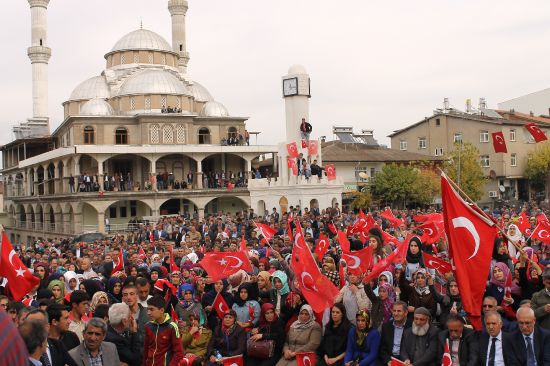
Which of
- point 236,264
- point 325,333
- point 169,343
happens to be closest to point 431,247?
point 236,264

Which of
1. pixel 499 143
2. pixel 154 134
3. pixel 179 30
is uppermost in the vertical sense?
Result: pixel 179 30

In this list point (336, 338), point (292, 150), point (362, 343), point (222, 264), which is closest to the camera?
point (362, 343)

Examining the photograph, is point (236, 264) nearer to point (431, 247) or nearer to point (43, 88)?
point (431, 247)

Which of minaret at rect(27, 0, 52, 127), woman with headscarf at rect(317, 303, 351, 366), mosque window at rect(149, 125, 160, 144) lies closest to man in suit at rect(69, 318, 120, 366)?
woman with headscarf at rect(317, 303, 351, 366)

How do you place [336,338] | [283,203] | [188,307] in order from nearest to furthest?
[336,338]
[188,307]
[283,203]

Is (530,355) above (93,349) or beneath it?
beneath

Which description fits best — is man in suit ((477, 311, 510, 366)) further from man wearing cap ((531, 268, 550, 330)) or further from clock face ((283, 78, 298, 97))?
clock face ((283, 78, 298, 97))

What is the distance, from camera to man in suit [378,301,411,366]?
7.99 metres

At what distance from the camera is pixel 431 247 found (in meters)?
13.6

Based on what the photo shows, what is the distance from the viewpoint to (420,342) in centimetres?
781

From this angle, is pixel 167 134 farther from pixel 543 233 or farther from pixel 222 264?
pixel 222 264

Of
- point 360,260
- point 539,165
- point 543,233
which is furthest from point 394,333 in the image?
point 539,165

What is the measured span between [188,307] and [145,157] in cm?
3799

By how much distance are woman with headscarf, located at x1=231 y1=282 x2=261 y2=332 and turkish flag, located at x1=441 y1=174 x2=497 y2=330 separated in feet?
9.69
